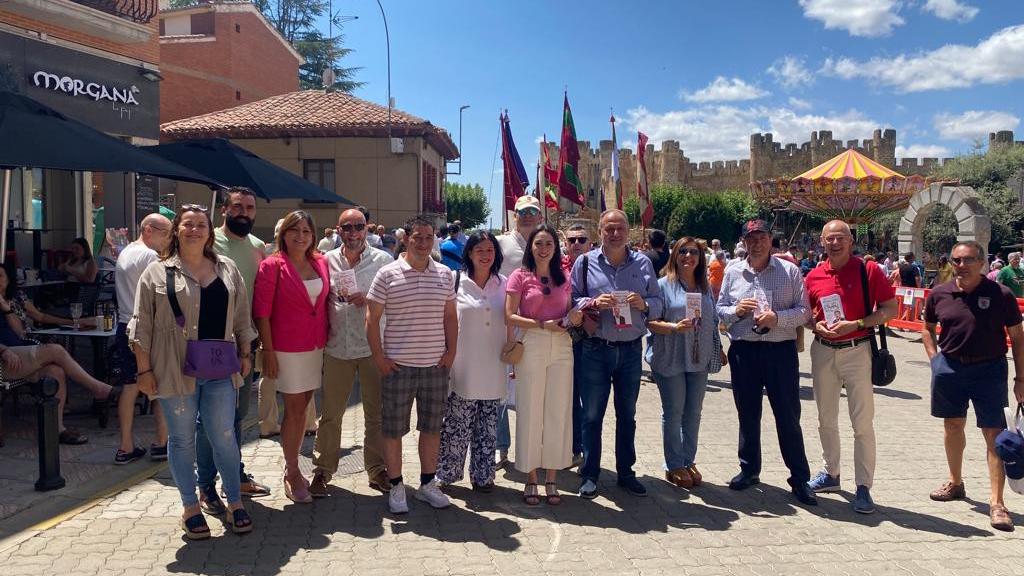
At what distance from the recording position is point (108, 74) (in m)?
12.8

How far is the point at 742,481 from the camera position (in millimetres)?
5305

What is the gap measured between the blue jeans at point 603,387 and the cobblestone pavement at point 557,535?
1.21ft

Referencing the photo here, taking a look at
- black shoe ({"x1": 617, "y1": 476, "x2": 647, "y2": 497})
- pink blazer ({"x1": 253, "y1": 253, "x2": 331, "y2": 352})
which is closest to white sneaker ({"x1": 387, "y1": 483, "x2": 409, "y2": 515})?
pink blazer ({"x1": 253, "y1": 253, "x2": 331, "y2": 352})

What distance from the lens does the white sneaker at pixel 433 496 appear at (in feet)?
15.7

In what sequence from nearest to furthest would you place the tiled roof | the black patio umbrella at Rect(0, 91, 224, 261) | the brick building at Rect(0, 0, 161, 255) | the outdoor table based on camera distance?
the black patio umbrella at Rect(0, 91, 224, 261) < the outdoor table < the brick building at Rect(0, 0, 161, 255) < the tiled roof

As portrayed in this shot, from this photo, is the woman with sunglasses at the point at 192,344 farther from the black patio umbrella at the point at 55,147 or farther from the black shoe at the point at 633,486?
the black patio umbrella at the point at 55,147

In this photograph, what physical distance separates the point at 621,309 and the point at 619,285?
0.77 feet

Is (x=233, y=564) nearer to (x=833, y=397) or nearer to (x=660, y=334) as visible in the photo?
(x=660, y=334)

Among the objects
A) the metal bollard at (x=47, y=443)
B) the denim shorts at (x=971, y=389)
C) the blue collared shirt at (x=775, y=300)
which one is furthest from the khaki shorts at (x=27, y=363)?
the denim shorts at (x=971, y=389)

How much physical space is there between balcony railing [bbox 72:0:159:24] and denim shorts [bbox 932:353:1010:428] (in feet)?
43.0

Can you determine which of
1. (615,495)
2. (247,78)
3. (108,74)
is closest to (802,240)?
(247,78)

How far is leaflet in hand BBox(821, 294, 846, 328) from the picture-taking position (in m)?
4.91

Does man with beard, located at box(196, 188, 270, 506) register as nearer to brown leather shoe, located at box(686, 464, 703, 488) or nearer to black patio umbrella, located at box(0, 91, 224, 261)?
black patio umbrella, located at box(0, 91, 224, 261)

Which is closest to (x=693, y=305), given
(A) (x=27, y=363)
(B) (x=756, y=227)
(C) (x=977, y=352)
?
(B) (x=756, y=227)
